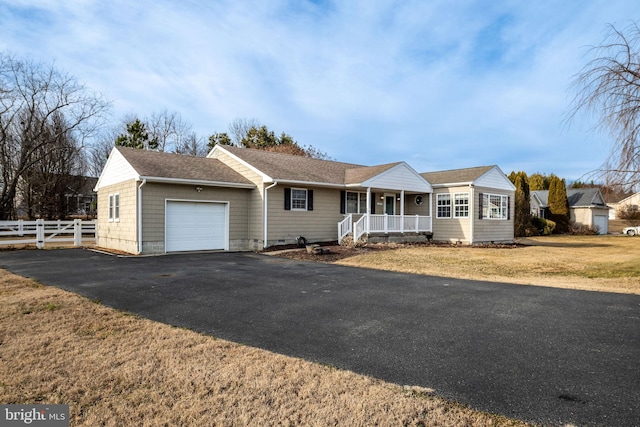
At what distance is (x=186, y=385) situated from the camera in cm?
310

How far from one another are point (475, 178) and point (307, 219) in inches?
Result: 351

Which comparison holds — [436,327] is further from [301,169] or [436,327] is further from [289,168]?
[301,169]

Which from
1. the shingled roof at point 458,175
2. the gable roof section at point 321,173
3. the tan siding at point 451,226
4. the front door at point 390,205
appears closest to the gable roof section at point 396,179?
the gable roof section at point 321,173

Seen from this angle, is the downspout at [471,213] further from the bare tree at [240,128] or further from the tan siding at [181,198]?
the bare tree at [240,128]

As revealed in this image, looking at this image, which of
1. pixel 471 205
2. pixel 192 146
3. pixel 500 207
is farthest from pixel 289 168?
pixel 192 146

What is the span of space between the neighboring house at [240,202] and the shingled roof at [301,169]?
6cm

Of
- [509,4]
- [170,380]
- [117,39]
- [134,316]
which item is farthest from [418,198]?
[170,380]

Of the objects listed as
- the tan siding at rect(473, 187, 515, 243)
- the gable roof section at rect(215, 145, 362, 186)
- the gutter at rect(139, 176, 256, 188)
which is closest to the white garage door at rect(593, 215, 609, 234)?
the tan siding at rect(473, 187, 515, 243)

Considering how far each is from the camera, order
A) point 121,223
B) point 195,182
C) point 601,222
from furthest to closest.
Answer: point 601,222 → point 121,223 → point 195,182

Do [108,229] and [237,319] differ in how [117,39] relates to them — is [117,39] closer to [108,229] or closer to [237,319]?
[108,229]

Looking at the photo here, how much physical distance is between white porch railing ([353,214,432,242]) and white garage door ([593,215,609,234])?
24842 mm

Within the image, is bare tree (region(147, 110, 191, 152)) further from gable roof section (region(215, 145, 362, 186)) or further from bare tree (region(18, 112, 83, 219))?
gable roof section (region(215, 145, 362, 186))

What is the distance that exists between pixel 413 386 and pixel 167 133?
40.6m

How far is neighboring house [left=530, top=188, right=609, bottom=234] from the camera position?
111 feet
